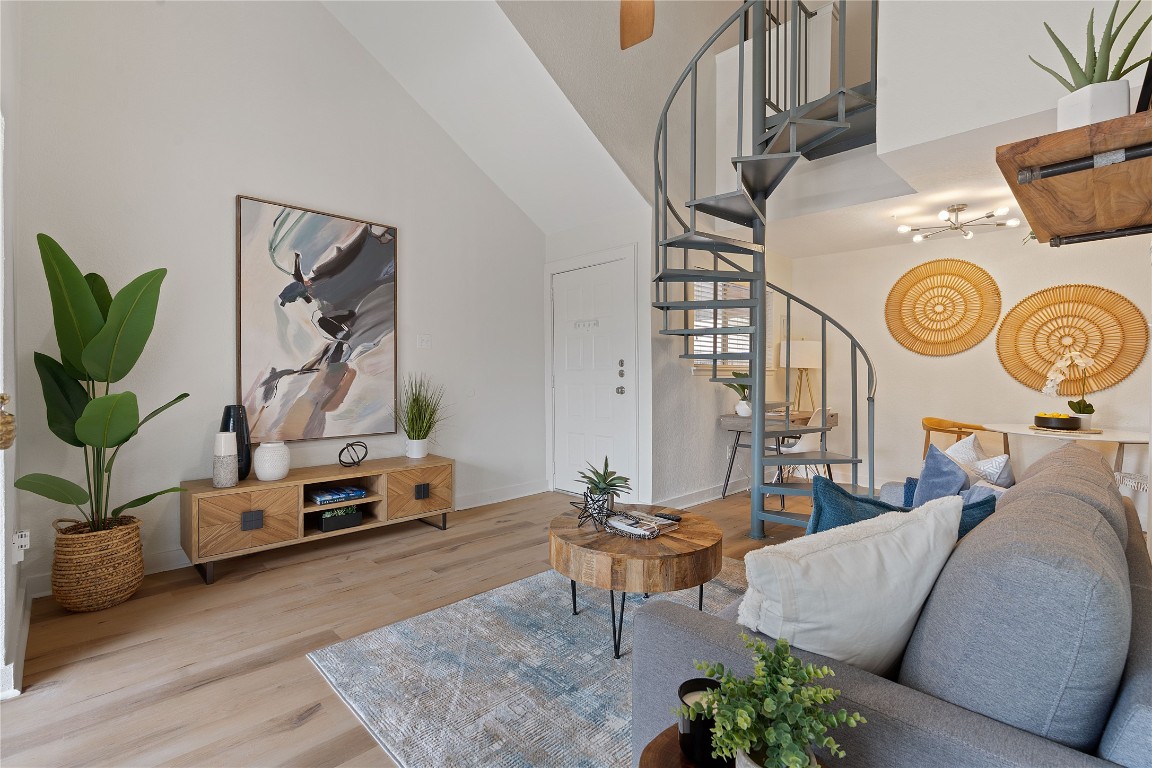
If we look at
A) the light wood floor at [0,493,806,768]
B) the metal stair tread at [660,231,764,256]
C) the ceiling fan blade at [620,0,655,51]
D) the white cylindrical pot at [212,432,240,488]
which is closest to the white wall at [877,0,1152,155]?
the metal stair tread at [660,231,764,256]

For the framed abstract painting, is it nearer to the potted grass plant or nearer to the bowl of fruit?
the potted grass plant

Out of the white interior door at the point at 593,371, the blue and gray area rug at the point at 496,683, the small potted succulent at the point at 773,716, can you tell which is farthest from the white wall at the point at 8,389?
the white interior door at the point at 593,371

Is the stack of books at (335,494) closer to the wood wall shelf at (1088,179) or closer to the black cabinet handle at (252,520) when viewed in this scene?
the black cabinet handle at (252,520)

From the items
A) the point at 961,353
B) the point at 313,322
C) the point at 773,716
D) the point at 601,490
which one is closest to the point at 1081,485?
the point at 773,716

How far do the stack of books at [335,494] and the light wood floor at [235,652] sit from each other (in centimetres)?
34

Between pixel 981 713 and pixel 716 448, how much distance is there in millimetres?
4229

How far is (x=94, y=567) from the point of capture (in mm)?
2518

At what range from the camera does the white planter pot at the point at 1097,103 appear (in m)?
1.32

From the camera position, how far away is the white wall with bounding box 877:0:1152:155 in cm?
249

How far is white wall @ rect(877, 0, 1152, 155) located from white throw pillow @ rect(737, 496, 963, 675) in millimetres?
2651

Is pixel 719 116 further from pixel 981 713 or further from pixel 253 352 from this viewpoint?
pixel 981 713

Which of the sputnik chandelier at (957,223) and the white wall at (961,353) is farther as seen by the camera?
the white wall at (961,353)

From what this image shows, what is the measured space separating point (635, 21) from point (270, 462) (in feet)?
12.3

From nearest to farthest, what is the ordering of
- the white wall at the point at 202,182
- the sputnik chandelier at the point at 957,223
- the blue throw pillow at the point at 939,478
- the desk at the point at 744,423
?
1. the blue throw pillow at the point at 939,478
2. the white wall at the point at 202,182
3. the sputnik chandelier at the point at 957,223
4. the desk at the point at 744,423
